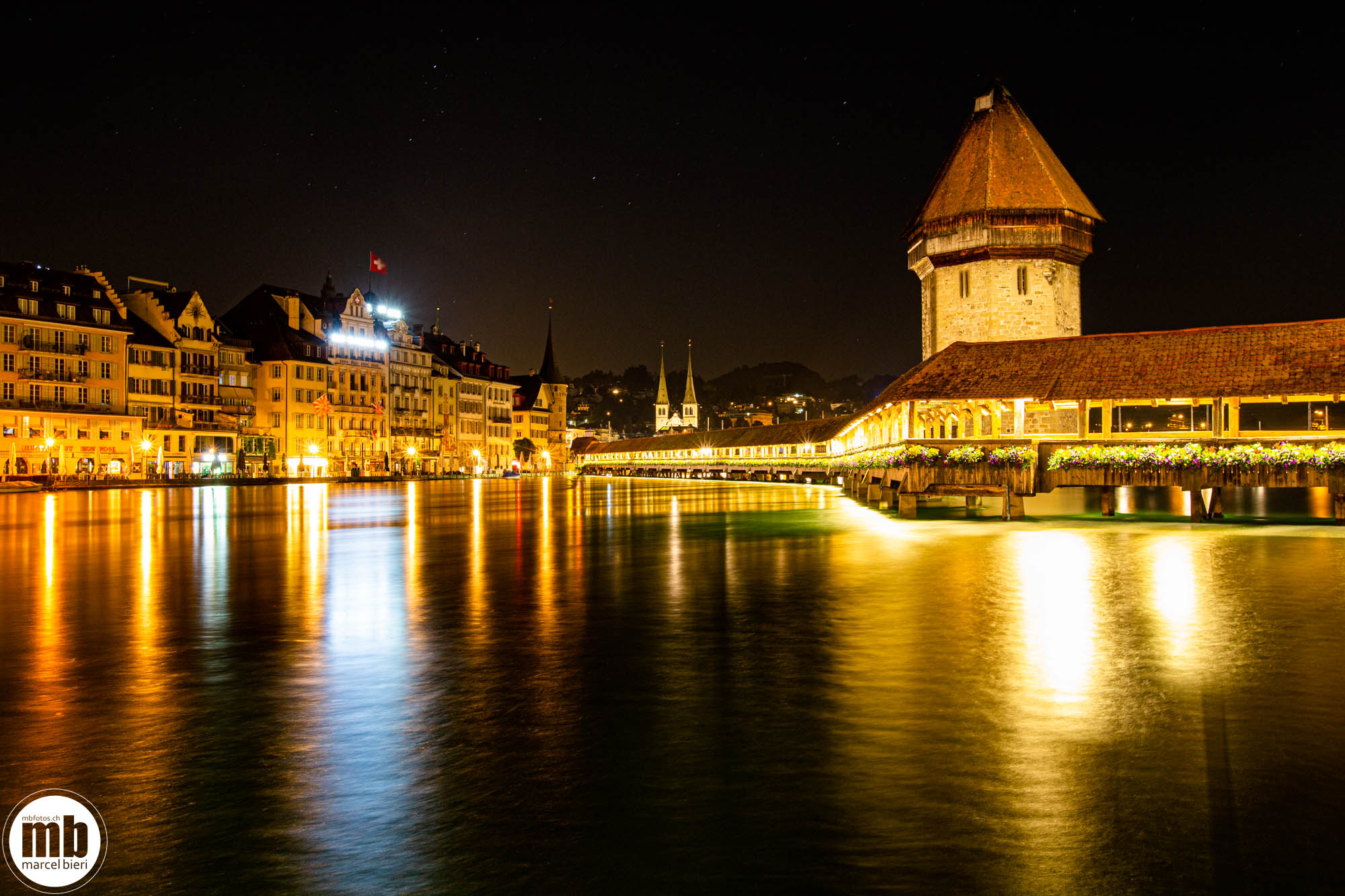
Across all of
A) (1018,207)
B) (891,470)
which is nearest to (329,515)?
(891,470)

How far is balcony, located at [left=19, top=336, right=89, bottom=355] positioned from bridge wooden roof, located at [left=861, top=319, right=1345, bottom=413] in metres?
66.9

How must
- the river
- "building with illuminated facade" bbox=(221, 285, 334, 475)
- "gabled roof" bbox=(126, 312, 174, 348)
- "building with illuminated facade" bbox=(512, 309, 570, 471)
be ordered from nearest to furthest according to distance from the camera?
the river, "gabled roof" bbox=(126, 312, 174, 348), "building with illuminated facade" bbox=(221, 285, 334, 475), "building with illuminated facade" bbox=(512, 309, 570, 471)

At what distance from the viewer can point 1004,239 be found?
50.7m

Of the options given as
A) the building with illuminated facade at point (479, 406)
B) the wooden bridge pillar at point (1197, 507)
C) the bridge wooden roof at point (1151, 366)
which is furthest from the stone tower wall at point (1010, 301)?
the building with illuminated facade at point (479, 406)

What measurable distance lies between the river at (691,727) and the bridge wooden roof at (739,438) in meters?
56.7

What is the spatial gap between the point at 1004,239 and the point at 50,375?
67.7m

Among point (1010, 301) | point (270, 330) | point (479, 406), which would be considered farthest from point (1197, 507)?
point (479, 406)

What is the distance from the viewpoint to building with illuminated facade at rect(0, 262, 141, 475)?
73.6m

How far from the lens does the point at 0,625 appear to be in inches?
488

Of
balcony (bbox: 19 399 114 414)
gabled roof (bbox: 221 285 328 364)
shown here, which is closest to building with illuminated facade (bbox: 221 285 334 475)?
gabled roof (bbox: 221 285 328 364)

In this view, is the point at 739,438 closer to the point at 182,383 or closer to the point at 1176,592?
the point at 182,383

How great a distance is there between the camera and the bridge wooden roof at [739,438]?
303ft

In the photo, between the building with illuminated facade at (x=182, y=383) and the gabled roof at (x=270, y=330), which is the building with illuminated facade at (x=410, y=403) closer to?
the gabled roof at (x=270, y=330)

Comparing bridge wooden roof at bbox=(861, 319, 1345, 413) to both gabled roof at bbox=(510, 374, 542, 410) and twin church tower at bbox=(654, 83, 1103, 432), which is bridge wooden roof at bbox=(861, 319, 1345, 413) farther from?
gabled roof at bbox=(510, 374, 542, 410)
